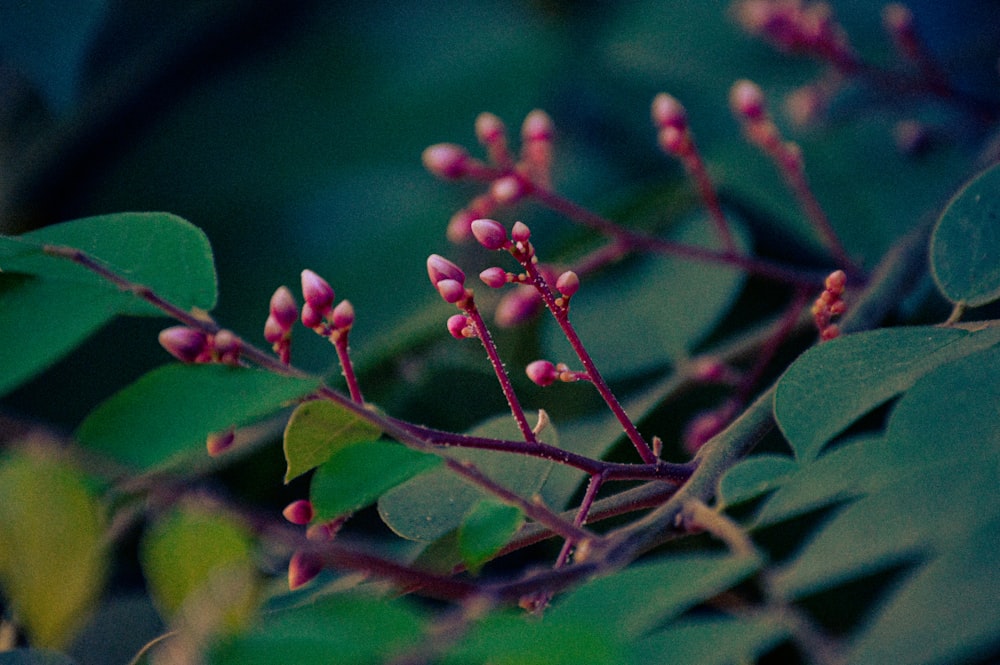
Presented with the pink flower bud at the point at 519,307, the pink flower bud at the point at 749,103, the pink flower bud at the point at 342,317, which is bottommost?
the pink flower bud at the point at 519,307

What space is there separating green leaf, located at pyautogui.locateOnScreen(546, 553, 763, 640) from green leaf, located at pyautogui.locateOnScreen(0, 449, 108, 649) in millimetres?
168

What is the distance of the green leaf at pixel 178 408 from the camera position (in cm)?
37

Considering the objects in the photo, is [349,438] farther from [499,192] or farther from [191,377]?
[499,192]

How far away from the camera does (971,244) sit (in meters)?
0.56

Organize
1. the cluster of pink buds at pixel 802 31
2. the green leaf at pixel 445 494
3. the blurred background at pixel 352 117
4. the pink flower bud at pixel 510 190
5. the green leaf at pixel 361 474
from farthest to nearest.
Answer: the blurred background at pixel 352 117, the cluster of pink buds at pixel 802 31, the pink flower bud at pixel 510 190, the green leaf at pixel 445 494, the green leaf at pixel 361 474

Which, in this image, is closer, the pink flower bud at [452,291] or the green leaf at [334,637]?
the green leaf at [334,637]

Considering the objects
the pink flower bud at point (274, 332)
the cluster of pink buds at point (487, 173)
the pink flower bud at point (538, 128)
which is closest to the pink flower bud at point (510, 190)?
the cluster of pink buds at point (487, 173)

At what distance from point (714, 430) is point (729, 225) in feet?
1.04

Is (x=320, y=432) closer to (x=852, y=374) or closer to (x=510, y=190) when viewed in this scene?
(x=852, y=374)

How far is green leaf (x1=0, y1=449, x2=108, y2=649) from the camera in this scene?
0.30 meters

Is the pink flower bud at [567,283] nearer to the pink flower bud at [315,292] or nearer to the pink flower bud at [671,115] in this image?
the pink flower bud at [315,292]

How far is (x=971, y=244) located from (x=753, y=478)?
0.27 metres

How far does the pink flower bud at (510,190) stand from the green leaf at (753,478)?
46cm

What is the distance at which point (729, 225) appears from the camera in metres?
1.05
